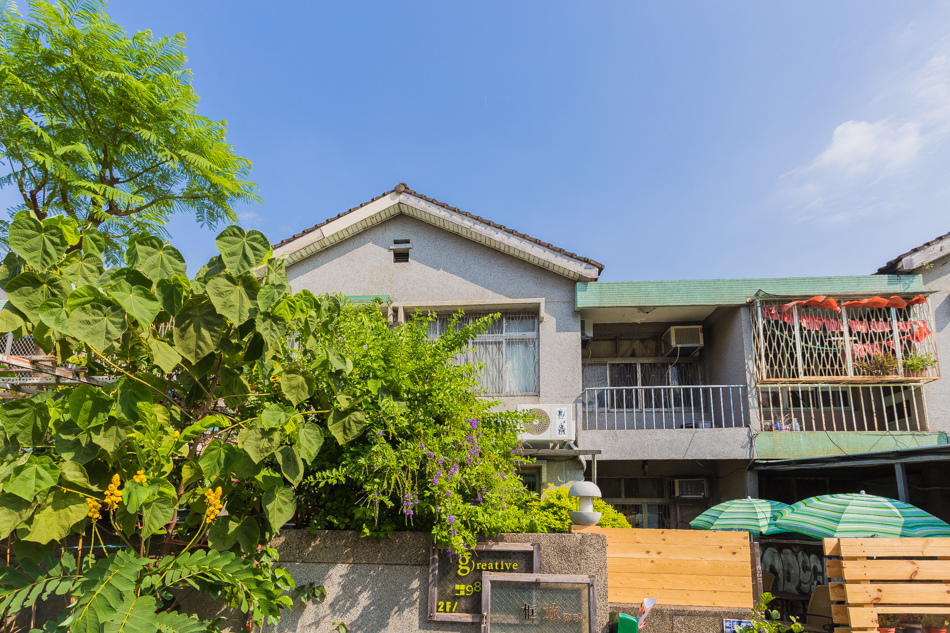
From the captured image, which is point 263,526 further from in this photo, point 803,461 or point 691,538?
point 803,461

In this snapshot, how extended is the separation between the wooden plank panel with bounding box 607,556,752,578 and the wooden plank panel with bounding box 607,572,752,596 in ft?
0.13

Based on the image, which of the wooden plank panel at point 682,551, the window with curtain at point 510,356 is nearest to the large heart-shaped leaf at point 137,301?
the wooden plank panel at point 682,551

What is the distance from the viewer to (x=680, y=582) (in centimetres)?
612

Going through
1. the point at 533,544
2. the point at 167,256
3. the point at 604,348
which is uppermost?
the point at 604,348

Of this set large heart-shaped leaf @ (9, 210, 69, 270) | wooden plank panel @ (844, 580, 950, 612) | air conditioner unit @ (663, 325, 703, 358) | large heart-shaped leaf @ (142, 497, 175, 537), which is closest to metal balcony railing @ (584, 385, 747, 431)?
air conditioner unit @ (663, 325, 703, 358)

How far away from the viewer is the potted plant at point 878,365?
32.6ft

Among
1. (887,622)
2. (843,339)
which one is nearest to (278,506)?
(887,622)

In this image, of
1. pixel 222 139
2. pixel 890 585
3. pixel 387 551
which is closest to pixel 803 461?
pixel 890 585

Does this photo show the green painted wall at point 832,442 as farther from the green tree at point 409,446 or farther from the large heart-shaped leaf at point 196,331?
the large heart-shaped leaf at point 196,331

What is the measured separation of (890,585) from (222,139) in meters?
10.1

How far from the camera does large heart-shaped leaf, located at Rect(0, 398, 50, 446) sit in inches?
134

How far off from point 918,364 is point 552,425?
20.0 ft

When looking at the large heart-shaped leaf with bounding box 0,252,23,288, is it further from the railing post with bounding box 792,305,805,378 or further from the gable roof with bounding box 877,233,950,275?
the gable roof with bounding box 877,233,950,275

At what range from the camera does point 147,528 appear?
3438mm
